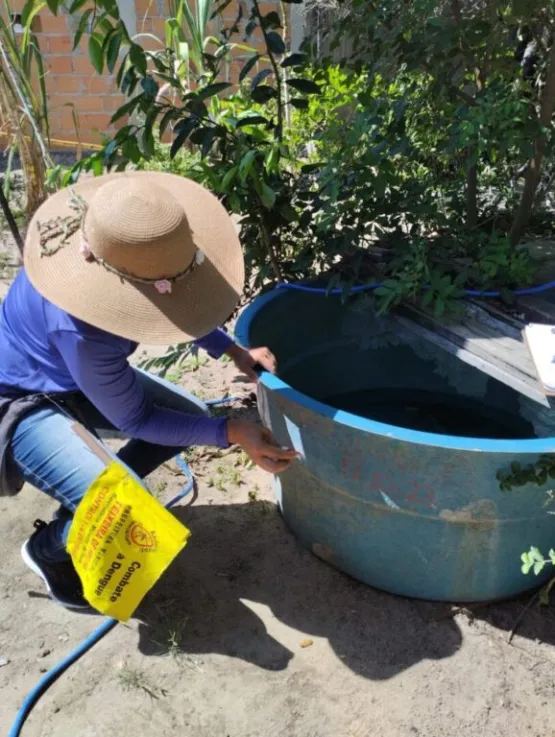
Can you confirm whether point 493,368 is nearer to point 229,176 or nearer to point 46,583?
Answer: point 229,176

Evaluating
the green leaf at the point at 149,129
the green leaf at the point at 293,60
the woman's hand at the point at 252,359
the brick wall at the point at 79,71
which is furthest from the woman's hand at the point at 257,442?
the brick wall at the point at 79,71

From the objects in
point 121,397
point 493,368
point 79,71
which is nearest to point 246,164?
point 121,397

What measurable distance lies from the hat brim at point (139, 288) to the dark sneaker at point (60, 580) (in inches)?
33.7

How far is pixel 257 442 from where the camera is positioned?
168cm

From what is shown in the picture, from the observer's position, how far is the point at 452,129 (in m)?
1.95

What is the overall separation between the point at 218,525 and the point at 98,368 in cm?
91

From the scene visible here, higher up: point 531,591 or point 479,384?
point 479,384

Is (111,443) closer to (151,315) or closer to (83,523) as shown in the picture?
(83,523)

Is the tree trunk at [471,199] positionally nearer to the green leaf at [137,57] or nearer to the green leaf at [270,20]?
the green leaf at [270,20]

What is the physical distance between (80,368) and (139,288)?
0.24 meters

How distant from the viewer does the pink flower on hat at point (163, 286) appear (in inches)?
58.9

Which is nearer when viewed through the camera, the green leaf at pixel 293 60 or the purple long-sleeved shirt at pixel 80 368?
the purple long-sleeved shirt at pixel 80 368

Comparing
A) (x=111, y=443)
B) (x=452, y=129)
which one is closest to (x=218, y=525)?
(x=111, y=443)

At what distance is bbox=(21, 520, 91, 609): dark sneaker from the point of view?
6.42 feet
